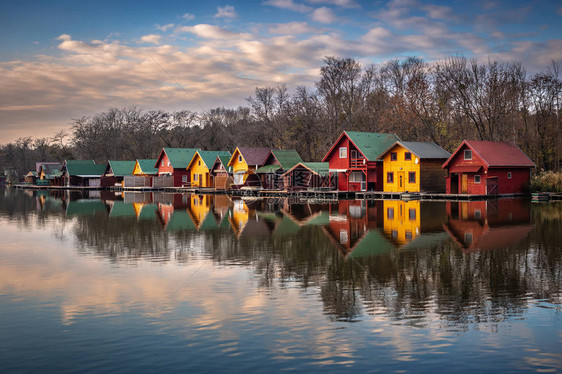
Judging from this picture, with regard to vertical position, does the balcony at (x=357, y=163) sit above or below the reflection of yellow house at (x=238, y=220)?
above

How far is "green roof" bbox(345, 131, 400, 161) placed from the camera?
62.5 m

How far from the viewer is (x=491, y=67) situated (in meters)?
66.1

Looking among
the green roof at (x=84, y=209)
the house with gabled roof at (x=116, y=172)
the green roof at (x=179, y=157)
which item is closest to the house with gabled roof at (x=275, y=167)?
the green roof at (x=179, y=157)

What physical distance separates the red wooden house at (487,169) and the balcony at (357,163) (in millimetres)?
9393

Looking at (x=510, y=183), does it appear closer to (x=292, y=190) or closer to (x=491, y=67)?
(x=491, y=67)

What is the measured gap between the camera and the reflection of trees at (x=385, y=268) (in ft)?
39.2

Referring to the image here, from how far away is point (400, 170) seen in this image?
5994 cm

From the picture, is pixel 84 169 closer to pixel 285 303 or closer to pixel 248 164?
pixel 248 164

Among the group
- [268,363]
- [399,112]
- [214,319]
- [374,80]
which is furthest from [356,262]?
[374,80]

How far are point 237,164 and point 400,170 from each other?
88.6ft

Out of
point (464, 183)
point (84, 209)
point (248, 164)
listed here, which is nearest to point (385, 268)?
point (84, 209)

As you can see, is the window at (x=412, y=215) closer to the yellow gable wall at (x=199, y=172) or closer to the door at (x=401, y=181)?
the door at (x=401, y=181)

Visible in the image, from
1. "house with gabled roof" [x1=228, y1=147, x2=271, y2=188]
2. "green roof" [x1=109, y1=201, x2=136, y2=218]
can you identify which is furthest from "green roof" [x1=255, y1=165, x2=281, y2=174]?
"green roof" [x1=109, y1=201, x2=136, y2=218]

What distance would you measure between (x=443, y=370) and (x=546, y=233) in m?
18.8
